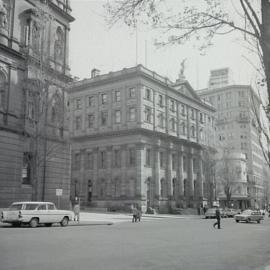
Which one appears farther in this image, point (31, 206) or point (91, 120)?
point (91, 120)

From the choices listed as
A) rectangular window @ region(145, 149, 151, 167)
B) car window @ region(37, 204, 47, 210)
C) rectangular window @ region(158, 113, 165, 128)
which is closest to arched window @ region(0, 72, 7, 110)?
car window @ region(37, 204, 47, 210)

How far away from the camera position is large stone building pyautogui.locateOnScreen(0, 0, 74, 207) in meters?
30.0

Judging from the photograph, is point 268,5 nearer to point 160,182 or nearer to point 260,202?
point 160,182

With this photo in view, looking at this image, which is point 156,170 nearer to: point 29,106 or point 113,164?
point 113,164

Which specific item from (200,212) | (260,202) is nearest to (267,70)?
(200,212)

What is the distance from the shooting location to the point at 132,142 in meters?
58.0

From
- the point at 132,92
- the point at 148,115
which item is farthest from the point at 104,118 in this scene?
the point at 148,115

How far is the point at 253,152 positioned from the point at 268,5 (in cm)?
11404

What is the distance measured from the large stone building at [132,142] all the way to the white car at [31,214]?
31.3 meters

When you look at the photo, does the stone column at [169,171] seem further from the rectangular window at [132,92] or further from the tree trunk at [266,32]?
the tree trunk at [266,32]

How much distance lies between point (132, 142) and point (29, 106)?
1062 inches

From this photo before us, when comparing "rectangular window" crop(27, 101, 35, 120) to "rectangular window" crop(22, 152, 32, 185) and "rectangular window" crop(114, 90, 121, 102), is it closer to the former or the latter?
"rectangular window" crop(22, 152, 32, 185)

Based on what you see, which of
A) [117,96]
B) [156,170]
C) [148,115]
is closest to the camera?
[156,170]

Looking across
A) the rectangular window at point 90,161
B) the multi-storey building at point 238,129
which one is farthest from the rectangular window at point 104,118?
the multi-storey building at point 238,129
